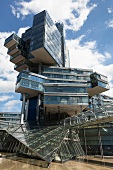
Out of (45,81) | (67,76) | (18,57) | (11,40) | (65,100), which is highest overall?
(11,40)

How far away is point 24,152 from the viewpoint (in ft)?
79.1

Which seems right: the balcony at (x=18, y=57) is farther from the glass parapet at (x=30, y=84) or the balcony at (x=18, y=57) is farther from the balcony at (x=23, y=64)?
the glass parapet at (x=30, y=84)

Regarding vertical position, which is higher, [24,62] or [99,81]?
[24,62]

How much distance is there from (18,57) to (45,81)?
57.3ft

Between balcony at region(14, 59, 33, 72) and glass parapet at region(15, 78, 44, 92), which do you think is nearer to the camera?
glass parapet at region(15, 78, 44, 92)

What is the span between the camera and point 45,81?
198ft

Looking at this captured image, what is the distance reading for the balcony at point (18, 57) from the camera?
6432 centimetres

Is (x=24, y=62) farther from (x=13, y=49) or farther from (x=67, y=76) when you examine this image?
(x=67, y=76)

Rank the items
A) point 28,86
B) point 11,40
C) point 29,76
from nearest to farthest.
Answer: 1. point 28,86
2. point 29,76
3. point 11,40

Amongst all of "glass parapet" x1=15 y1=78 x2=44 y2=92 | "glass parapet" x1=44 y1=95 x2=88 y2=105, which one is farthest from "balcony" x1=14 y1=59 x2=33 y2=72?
"glass parapet" x1=44 y1=95 x2=88 y2=105

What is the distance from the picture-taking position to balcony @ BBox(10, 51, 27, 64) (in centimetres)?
6432

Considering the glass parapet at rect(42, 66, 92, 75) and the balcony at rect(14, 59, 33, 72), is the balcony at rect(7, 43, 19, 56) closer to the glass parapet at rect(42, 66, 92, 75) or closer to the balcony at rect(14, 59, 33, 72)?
the balcony at rect(14, 59, 33, 72)

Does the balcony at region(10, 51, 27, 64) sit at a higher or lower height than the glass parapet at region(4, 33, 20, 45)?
lower

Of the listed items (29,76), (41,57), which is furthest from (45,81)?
(41,57)
